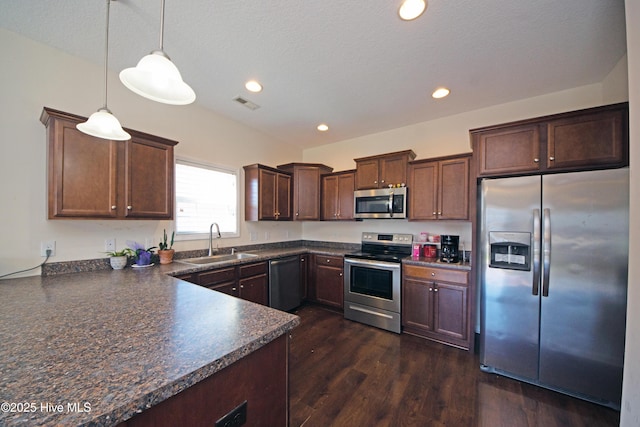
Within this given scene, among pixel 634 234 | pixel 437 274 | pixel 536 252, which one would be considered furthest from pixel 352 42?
pixel 437 274

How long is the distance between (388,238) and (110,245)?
336 centimetres

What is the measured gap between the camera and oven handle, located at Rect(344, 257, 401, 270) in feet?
9.63

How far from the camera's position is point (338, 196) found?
3.86 m

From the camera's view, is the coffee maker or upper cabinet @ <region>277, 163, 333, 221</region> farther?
upper cabinet @ <region>277, 163, 333, 221</region>

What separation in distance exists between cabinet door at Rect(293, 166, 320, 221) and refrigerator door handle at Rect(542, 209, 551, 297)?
2.80m

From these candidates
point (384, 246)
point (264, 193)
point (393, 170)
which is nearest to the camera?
point (393, 170)

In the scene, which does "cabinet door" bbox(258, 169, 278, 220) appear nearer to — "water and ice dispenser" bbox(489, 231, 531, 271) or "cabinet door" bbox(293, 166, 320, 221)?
"cabinet door" bbox(293, 166, 320, 221)

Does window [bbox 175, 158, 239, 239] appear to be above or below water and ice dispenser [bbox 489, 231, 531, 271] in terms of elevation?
above

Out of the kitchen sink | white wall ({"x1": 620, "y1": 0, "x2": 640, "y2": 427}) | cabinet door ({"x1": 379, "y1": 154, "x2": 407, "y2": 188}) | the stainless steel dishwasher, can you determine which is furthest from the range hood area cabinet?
white wall ({"x1": 620, "y1": 0, "x2": 640, "y2": 427})

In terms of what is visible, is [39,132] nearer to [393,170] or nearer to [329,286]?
[329,286]

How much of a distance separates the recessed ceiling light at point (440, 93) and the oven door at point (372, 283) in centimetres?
203

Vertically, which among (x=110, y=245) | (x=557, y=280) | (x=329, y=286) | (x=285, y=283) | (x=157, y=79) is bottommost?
(x=329, y=286)

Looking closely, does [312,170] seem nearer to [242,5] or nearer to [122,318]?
[242,5]

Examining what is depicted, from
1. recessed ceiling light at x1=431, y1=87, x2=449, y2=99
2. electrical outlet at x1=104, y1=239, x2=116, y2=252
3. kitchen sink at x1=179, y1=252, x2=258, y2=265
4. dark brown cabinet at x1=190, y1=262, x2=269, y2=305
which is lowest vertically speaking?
dark brown cabinet at x1=190, y1=262, x2=269, y2=305
